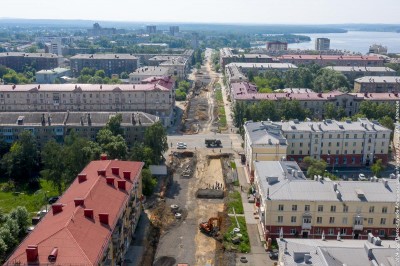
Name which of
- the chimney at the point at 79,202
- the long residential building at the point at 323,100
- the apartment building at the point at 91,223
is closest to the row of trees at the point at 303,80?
the long residential building at the point at 323,100

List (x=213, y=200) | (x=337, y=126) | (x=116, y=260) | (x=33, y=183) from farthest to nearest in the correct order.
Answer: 1. (x=337, y=126)
2. (x=33, y=183)
3. (x=213, y=200)
4. (x=116, y=260)

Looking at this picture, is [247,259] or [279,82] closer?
[247,259]

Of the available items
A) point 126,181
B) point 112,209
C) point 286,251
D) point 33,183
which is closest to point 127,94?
point 33,183

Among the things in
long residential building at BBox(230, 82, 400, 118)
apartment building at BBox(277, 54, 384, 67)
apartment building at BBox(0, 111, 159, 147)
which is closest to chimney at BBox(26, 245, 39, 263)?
apartment building at BBox(0, 111, 159, 147)

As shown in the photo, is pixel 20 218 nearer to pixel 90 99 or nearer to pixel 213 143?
pixel 213 143

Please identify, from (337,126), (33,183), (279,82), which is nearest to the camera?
(33,183)

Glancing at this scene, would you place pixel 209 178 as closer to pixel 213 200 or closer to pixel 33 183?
pixel 213 200

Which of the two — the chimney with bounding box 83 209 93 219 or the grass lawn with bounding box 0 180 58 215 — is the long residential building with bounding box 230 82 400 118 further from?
the chimney with bounding box 83 209 93 219

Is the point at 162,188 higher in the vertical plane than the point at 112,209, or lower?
lower
